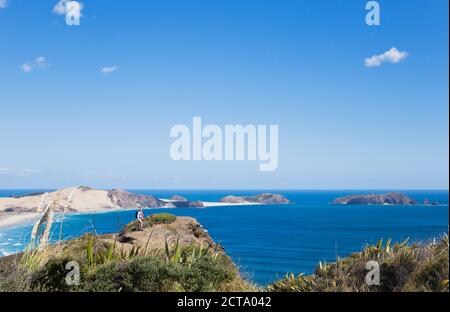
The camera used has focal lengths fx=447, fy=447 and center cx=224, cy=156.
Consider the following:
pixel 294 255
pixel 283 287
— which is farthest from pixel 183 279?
pixel 294 255

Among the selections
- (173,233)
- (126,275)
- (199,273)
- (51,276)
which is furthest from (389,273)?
(173,233)

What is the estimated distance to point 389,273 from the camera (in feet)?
29.8

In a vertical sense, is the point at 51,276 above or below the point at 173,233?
above

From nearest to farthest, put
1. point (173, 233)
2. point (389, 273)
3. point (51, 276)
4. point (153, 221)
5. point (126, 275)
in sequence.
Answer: point (389, 273) < point (126, 275) < point (51, 276) < point (173, 233) < point (153, 221)

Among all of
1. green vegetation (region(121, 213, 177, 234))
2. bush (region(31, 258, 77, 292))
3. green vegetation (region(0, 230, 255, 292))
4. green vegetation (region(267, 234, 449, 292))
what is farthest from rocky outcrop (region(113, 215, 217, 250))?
green vegetation (region(267, 234, 449, 292))

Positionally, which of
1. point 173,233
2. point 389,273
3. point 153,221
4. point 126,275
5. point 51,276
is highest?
point 389,273

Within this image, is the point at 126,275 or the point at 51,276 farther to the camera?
the point at 51,276

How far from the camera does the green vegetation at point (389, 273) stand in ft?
27.3

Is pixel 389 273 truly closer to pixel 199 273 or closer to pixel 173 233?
pixel 199 273

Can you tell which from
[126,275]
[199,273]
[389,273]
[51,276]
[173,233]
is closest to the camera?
[389,273]

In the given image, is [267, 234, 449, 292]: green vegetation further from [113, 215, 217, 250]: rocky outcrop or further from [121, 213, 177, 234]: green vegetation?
[121, 213, 177, 234]: green vegetation

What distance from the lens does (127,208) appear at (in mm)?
164875
